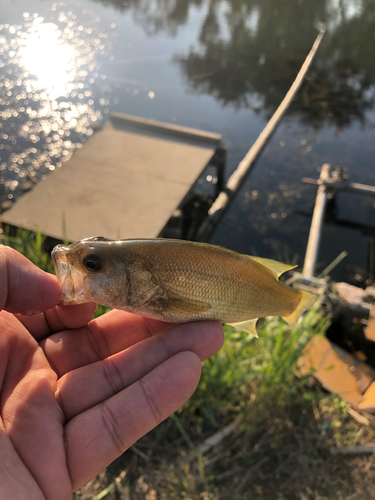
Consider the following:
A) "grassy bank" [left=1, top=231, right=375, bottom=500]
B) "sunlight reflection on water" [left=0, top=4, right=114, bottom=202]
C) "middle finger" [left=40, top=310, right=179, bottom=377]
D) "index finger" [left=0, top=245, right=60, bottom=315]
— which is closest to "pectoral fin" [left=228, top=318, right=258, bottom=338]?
"middle finger" [left=40, top=310, right=179, bottom=377]

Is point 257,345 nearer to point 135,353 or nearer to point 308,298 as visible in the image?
point 308,298

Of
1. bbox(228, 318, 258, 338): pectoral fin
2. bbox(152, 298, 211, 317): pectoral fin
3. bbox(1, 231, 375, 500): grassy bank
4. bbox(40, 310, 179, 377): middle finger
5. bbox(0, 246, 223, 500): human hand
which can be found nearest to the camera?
bbox(0, 246, 223, 500): human hand

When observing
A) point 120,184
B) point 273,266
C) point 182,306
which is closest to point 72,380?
point 182,306

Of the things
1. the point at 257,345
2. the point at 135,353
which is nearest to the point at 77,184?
the point at 257,345

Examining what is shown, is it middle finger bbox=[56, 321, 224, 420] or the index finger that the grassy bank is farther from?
the index finger

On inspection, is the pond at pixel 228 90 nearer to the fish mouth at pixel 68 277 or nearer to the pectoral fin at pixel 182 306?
the pectoral fin at pixel 182 306

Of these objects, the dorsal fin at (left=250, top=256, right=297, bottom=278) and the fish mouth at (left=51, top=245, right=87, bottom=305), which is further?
the dorsal fin at (left=250, top=256, right=297, bottom=278)

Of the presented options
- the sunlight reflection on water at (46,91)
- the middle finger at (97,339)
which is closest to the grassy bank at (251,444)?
the middle finger at (97,339)
